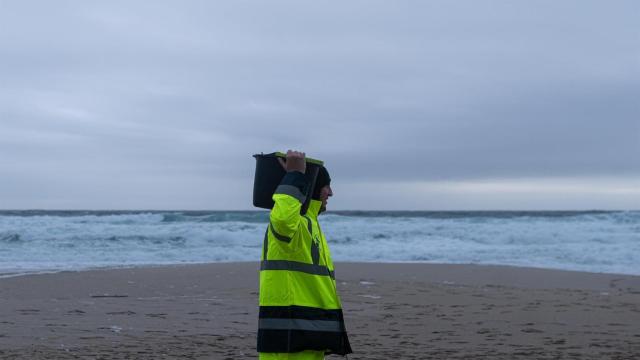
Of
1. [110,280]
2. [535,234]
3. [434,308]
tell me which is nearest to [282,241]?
[434,308]

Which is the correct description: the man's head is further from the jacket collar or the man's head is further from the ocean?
the ocean

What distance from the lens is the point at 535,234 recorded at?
33.4m

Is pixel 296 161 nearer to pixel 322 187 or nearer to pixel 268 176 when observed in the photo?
pixel 268 176

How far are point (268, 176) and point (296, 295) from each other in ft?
1.80

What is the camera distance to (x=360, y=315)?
964cm

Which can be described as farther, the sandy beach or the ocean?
the ocean

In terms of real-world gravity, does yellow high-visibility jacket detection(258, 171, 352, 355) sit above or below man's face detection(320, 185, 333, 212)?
below

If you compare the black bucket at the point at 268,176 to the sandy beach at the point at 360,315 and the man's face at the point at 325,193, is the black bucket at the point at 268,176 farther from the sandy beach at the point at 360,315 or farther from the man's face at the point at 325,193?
the sandy beach at the point at 360,315

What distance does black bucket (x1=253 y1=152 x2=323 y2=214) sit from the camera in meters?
3.64

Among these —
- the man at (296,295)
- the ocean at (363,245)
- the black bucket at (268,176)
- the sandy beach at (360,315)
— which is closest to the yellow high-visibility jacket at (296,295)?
the man at (296,295)

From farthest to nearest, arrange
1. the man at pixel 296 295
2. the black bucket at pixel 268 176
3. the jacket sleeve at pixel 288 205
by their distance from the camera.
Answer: the black bucket at pixel 268 176 → the man at pixel 296 295 → the jacket sleeve at pixel 288 205

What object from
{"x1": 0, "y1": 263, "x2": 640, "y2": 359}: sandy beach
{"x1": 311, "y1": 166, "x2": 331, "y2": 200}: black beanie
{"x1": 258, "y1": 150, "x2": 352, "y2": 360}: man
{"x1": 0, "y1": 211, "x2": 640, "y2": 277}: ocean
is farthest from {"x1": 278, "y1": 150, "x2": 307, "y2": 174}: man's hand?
{"x1": 0, "y1": 211, "x2": 640, "y2": 277}: ocean

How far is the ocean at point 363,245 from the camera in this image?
20984 mm

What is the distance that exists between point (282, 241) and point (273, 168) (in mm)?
376
